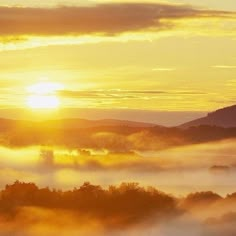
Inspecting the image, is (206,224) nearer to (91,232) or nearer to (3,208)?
(91,232)

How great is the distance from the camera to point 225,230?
161750 millimetres

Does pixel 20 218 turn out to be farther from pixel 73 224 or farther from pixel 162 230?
pixel 162 230

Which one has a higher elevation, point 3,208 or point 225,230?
point 3,208

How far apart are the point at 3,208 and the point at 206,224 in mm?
46509

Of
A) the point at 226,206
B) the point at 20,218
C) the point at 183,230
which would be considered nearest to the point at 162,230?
the point at 183,230

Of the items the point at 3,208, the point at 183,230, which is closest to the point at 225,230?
the point at 183,230

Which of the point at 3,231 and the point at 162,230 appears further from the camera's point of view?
the point at 162,230

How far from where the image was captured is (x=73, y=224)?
197 metres

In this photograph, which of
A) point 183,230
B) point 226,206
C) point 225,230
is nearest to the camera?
point 225,230

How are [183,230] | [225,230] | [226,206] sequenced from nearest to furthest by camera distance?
[225,230]
[183,230]
[226,206]

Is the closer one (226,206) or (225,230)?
(225,230)

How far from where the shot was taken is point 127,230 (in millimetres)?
183250

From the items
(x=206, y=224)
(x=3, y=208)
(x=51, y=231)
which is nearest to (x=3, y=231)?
(x=51, y=231)

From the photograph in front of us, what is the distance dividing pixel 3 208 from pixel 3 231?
28.1 m
